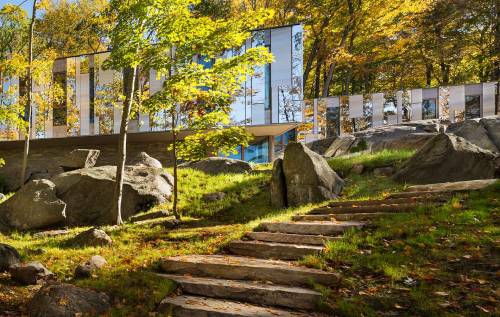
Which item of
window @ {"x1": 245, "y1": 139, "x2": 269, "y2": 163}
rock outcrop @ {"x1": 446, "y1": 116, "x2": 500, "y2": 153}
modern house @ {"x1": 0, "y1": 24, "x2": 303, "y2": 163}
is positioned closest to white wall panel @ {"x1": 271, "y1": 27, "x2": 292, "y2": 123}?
modern house @ {"x1": 0, "y1": 24, "x2": 303, "y2": 163}

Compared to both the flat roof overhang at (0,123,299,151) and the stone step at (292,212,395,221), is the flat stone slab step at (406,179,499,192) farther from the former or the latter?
the flat roof overhang at (0,123,299,151)

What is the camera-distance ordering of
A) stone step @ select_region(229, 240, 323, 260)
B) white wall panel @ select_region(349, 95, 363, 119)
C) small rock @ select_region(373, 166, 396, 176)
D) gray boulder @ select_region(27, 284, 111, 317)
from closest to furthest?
gray boulder @ select_region(27, 284, 111, 317) → stone step @ select_region(229, 240, 323, 260) → small rock @ select_region(373, 166, 396, 176) → white wall panel @ select_region(349, 95, 363, 119)

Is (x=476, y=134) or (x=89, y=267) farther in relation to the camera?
(x=476, y=134)

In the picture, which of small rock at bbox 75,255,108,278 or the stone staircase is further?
small rock at bbox 75,255,108,278

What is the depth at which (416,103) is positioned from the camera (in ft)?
72.1

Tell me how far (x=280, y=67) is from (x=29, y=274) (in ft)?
60.0

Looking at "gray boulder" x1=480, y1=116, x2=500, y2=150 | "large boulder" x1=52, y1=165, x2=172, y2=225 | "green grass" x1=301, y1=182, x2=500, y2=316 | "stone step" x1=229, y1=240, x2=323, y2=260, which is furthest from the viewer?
"gray boulder" x1=480, y1=116, x2=500, y2=150

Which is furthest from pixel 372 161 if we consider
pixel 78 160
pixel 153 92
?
pixel 153 92

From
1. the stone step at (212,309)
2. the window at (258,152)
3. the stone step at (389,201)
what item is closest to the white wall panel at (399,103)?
the window at (258,152)

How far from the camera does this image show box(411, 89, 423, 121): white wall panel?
71.9 ft

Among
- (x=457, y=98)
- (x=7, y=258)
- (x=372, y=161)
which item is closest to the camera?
(x=7, y=258)

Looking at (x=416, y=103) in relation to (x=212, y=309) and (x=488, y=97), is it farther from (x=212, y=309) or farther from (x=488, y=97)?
(x=212, y=309)

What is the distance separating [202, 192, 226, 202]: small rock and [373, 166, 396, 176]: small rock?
17.1 feet

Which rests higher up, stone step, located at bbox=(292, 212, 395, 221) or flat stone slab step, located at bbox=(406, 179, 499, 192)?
flat stone slab step, located at bbox=(406, 179, 499, 192)
